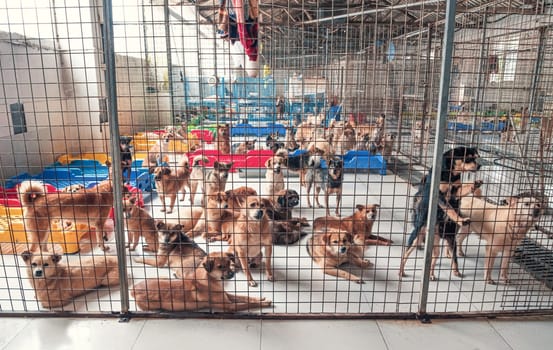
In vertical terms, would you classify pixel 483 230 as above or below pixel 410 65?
below

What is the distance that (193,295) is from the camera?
8.87 feet

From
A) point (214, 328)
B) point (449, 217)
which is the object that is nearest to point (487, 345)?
point (449, 217)

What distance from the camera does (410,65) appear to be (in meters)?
8.13

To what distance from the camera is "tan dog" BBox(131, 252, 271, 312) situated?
268cm

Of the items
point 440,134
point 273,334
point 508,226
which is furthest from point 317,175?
point 273,334

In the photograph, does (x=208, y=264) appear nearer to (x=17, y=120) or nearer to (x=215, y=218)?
(x=215, y=218)

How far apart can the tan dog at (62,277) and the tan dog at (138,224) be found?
584 millimetres

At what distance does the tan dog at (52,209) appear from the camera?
326 centimetres

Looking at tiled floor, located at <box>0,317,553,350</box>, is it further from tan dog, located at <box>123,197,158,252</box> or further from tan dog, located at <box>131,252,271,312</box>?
tan dog, located at <box>123,197,158,252</box>

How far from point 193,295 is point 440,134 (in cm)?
198

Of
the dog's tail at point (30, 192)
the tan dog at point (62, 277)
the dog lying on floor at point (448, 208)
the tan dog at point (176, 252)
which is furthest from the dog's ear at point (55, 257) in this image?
the dog lying on floor at point (448, 208)

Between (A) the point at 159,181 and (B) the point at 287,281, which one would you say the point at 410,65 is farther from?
(B) the point at 287,281

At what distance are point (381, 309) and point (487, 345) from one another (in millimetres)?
680

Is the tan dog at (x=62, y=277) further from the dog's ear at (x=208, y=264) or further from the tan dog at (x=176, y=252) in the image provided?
the dog's ear at (x=208, y=264)
